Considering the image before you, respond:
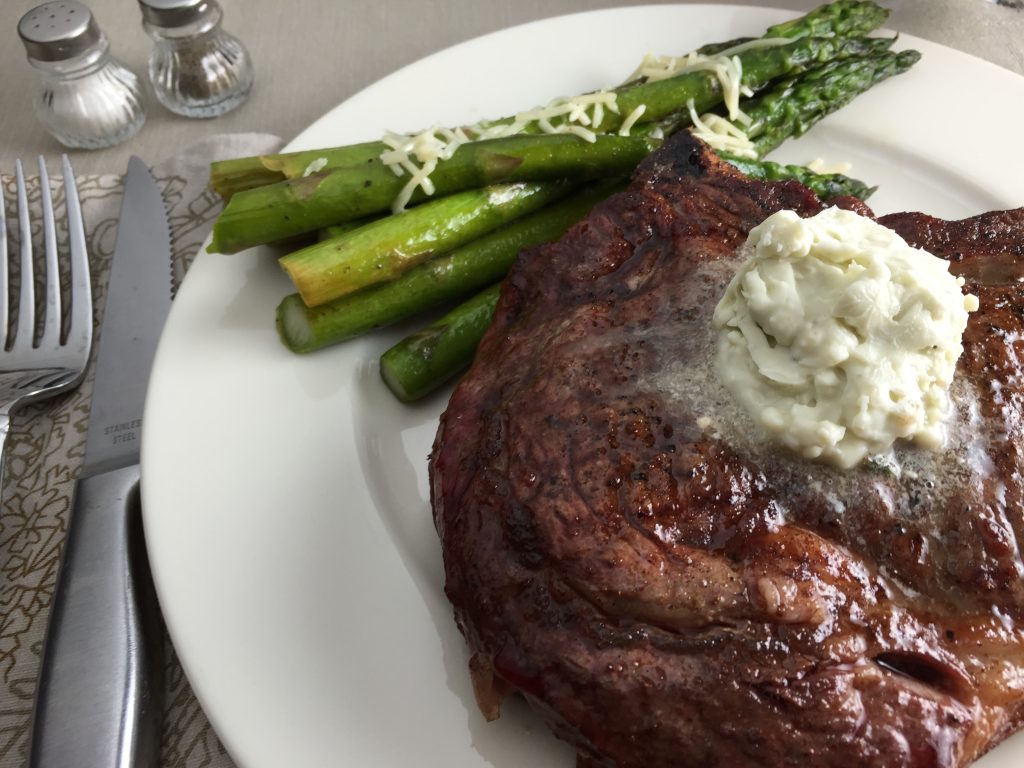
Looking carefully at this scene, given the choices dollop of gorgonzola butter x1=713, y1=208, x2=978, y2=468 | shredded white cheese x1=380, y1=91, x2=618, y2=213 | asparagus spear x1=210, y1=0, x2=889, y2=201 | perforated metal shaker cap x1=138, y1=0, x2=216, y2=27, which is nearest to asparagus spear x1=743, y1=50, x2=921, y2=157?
shredded white cheese x1=380, y1=91, x2=618, y2=213

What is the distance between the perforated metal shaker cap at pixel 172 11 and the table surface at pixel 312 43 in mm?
717

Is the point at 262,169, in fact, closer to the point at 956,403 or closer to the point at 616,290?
the point at 616,290

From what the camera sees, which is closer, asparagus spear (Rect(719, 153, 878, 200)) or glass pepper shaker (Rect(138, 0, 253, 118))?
asparagus spear (Rect(719, 153, 878, 200))

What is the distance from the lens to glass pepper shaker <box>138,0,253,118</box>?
4688mm

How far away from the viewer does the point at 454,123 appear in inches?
174

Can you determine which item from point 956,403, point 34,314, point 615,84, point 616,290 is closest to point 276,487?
point 616,290

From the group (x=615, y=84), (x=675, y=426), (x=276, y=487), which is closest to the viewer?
(x=675, y=426)

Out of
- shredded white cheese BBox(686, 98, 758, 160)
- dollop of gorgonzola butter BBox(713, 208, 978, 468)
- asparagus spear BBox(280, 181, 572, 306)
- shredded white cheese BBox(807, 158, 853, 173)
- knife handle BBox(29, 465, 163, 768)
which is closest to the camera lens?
dollop of gorgonzola butter BBox(713, 208, 978, 468)

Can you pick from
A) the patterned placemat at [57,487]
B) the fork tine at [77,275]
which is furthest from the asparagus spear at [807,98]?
the fork tine at [77,275]

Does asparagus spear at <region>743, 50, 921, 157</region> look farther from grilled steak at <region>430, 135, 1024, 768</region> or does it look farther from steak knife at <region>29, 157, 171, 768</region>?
steak knife at <region>29, 157, 171, 768</region>

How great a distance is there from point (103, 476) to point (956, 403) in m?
2.93

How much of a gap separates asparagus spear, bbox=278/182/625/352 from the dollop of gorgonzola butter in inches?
60.3

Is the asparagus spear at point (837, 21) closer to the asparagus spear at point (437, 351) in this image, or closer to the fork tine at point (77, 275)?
the asparagus spear at point (437, 351)

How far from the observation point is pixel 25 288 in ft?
13.0
